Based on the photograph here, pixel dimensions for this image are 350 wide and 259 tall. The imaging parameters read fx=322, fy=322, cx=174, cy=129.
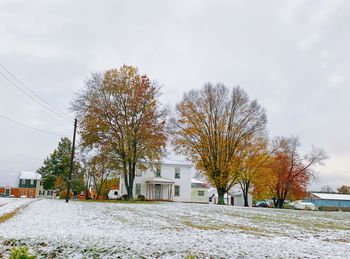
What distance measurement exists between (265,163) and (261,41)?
23.5 m

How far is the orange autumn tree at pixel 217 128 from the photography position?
118 ft

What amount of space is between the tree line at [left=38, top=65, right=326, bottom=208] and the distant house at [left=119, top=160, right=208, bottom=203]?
7.62 m

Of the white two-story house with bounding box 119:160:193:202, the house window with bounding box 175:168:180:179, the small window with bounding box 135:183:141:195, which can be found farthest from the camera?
the house window with bounding box 175:168:180:179

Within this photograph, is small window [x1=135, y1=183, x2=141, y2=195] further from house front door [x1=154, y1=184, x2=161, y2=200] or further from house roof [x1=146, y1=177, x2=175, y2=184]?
house front door [x1=154, y1=184, x2=161, y2=200]

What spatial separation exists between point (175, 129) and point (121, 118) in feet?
23.0

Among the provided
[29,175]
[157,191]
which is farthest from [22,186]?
[157,191]

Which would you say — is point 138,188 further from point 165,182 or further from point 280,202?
point 280,202

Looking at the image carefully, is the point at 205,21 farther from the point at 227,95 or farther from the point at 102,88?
the point at 227,95

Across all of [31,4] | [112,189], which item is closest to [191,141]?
[31,4]

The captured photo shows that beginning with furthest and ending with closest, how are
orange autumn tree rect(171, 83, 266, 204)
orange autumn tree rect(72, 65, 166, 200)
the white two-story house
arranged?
the white two-story house < orange autumn tree rect(171, 83, 266, 204) < orange autumn tree rect(72, 65, 166, 200)

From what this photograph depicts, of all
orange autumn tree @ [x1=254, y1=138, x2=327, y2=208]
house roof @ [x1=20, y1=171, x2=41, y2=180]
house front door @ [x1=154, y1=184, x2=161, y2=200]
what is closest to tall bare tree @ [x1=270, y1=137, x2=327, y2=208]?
orange autumn tree @ [x1=254, y1=138, x2=327, y2=208]

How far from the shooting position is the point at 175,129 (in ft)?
121

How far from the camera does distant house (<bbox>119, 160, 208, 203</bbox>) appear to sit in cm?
4678

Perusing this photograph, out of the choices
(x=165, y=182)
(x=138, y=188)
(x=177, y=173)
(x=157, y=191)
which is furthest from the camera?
(x=177, y=173)
